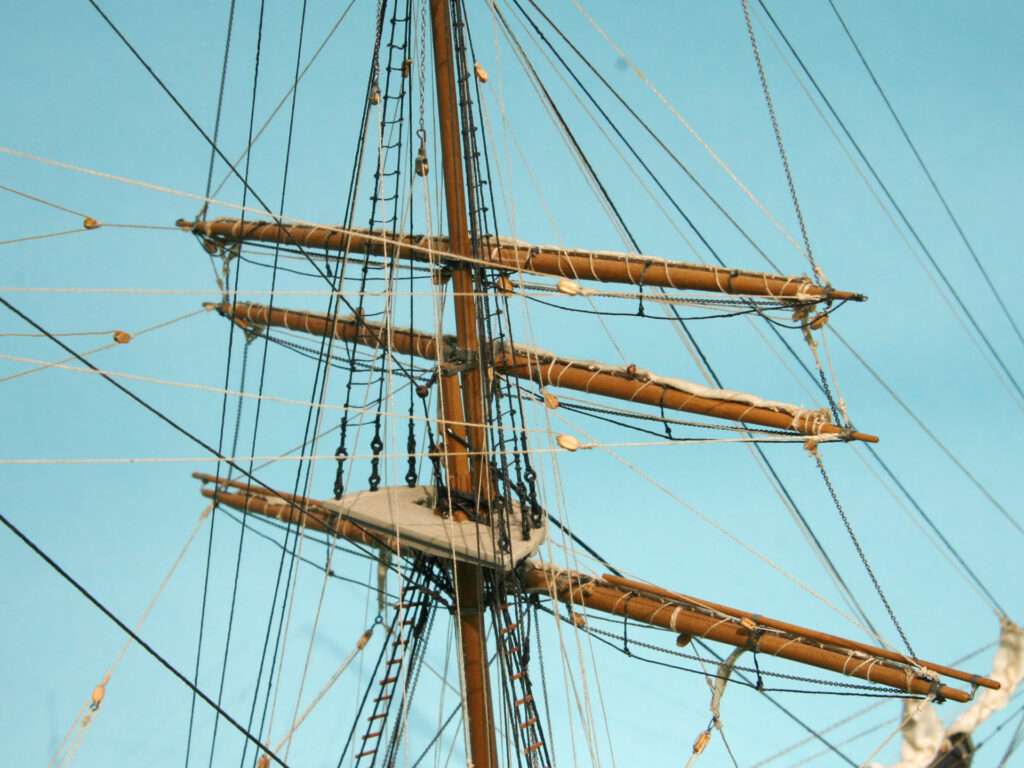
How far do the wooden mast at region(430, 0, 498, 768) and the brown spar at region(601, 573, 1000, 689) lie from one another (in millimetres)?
1422

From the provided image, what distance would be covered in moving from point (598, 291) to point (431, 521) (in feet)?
8.26

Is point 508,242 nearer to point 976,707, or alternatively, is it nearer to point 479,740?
point 479,740

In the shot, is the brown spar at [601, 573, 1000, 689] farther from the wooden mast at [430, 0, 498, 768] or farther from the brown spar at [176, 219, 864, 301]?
the brown spar at [176, 219, 864, 301]

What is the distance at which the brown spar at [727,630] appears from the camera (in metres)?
12.2

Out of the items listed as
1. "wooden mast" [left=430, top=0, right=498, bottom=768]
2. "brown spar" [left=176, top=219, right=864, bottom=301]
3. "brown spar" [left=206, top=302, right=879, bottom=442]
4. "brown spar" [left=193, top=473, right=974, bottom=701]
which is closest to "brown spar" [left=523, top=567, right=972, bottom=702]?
"brown spar" [left=193, top=473, right=974, bottom=701]

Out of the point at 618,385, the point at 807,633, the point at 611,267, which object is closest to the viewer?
the point at 807,633

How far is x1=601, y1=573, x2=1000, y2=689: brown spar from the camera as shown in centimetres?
1206

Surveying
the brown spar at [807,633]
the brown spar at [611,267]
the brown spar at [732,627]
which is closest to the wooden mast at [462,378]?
the brown spar at [611,267]

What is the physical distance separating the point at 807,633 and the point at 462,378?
12.3 ft

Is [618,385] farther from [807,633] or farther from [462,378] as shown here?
[807,633]

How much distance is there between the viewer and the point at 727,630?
12570mm

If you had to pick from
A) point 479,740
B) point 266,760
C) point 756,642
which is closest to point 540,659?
point 479,740

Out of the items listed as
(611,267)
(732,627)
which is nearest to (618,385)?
(611,267)

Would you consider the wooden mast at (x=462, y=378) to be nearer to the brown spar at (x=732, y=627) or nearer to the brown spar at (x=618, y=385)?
the brown spar at (x=618, y=385)
